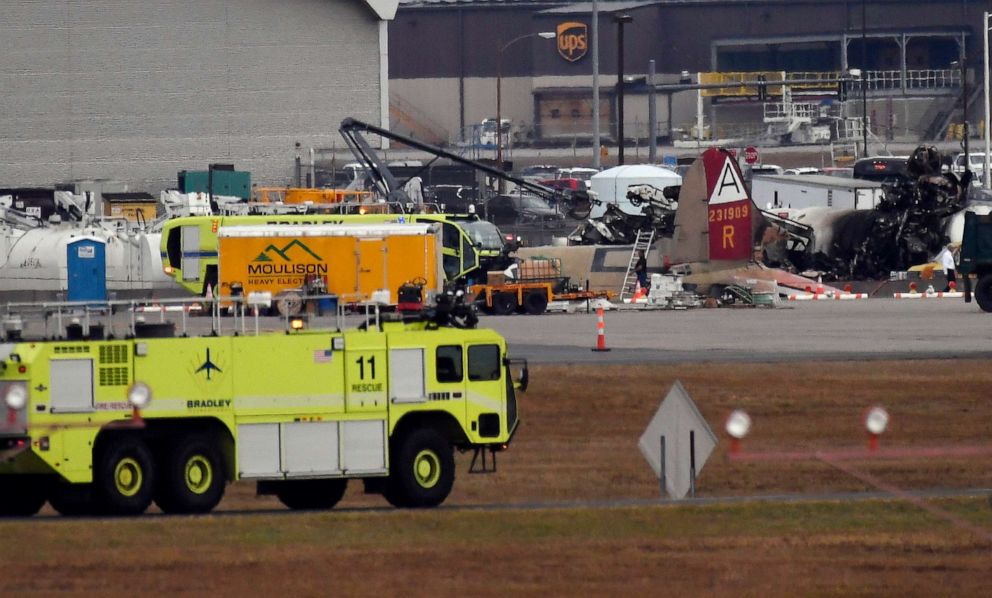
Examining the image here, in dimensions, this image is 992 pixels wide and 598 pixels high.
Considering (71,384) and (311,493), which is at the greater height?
(71,384)

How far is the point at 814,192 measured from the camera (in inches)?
2795

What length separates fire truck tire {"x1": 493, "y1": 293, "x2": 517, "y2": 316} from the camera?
4894 cm

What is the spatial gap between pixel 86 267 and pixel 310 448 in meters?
36.0

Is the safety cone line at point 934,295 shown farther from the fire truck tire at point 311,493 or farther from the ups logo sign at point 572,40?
the ups logo sign at point 572,40

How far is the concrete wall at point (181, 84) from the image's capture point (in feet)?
287

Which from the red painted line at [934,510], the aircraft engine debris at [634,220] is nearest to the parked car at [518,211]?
the aircraft engine debris at [634,220]

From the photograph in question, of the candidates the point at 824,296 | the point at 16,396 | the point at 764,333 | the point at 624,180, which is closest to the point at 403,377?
the point at 16,396

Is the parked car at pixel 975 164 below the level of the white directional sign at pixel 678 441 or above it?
above

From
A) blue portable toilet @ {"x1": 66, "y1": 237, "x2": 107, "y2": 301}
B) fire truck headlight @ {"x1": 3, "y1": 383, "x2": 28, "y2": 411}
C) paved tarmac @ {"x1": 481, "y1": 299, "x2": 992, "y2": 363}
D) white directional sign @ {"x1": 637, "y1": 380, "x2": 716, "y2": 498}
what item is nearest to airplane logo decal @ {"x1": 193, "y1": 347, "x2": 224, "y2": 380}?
fire truck headlight @ {"x1": 3, "y1": 383, "x2": 28, "y2": 411}

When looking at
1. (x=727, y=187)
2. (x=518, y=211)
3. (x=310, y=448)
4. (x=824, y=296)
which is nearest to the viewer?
(x=310, y=448)

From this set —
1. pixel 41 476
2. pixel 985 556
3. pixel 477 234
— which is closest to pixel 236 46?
pixel 477 234

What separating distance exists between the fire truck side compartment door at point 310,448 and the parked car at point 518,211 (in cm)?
6683

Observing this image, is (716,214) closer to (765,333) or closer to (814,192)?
(765,333)

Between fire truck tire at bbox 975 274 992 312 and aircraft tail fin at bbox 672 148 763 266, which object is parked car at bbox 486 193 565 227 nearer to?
aircraft tail fin at bbox 672 148 763 266
